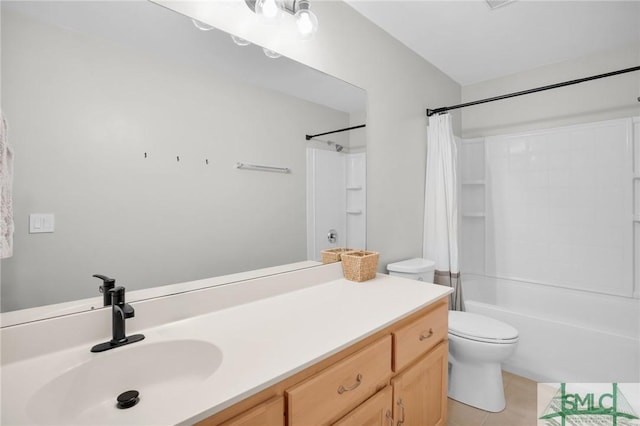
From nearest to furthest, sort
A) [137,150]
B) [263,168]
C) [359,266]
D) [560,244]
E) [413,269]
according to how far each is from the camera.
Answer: [137,150] → [263,168] → [359,266] → [413,269] → [560,244]

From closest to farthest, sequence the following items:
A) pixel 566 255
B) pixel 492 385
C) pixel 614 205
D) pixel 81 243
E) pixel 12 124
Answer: pixel 12 124 → pixel 81 243 → pixel 492 385 → pixel 614 205 → pixel 566 255

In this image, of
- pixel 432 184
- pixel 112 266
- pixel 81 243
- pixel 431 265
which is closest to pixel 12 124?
pixel 81 243

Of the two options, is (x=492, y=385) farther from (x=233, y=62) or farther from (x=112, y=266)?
(x=233, y=62)

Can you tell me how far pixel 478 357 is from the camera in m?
1.81

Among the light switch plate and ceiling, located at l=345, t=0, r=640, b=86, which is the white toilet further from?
the light switch plate

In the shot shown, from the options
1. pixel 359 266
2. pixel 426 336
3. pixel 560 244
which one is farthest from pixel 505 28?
pixel 426 336

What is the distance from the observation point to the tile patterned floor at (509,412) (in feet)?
5.75

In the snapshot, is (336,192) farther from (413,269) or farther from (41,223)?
(41,223)

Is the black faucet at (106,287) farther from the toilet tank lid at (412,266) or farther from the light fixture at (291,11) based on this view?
the toilet tank lid at (412,266)

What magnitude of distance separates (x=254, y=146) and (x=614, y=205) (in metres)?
2.79

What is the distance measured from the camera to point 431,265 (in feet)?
7.27

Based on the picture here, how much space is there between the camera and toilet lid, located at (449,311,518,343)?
5.78ft

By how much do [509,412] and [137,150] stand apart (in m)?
2.41

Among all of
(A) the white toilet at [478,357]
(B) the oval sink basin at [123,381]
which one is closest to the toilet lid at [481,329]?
(A) the white toilet at [478,357]
